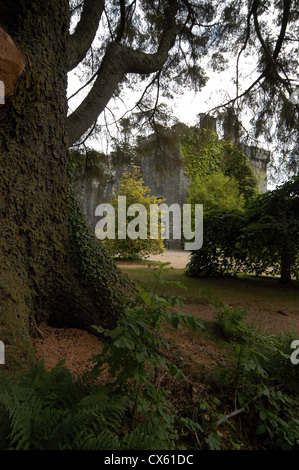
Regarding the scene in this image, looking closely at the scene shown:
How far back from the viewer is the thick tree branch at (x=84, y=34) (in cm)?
287

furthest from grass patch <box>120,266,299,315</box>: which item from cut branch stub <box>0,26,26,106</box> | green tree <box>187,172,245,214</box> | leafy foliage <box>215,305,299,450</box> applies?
green tree <box>187,172,245,214</box>

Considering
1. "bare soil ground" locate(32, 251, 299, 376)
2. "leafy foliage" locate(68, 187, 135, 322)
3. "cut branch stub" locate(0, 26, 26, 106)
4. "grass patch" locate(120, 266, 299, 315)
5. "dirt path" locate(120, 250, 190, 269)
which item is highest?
"cut branch stub" locate(0, 26, 26, 106)

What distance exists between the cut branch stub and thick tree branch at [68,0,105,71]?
1.08 metres

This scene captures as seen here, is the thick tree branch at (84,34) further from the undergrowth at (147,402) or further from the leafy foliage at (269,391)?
the leafy foliage at (269,391)

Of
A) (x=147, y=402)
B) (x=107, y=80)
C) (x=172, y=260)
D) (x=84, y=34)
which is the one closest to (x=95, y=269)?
(x=147, y=402)

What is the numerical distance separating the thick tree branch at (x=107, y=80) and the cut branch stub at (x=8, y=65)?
0.94m

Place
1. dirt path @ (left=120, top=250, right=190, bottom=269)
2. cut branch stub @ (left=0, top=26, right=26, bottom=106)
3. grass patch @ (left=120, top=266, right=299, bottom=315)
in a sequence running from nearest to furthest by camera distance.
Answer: cut branch stub @ (left=0, top=26, right=26, bottom=106), grass patch @ (left=120, top=266, right=299, bottom=315), dirt path @ (left=120, top=250, right=190, bottom=269)

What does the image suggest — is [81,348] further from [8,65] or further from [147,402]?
[8,65]

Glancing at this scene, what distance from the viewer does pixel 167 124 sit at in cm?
552

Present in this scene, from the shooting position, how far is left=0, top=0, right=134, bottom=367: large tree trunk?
1931 millimetres

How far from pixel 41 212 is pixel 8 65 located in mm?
1013

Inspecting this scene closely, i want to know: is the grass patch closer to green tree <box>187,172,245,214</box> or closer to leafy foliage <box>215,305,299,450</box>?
leafy foliage <box>215,305,299,450</box>

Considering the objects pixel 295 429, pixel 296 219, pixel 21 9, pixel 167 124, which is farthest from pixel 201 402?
pixel 167 124

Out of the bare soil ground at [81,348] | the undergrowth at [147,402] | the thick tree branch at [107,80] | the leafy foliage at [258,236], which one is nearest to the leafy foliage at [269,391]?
the undergrowth at [147,402]
